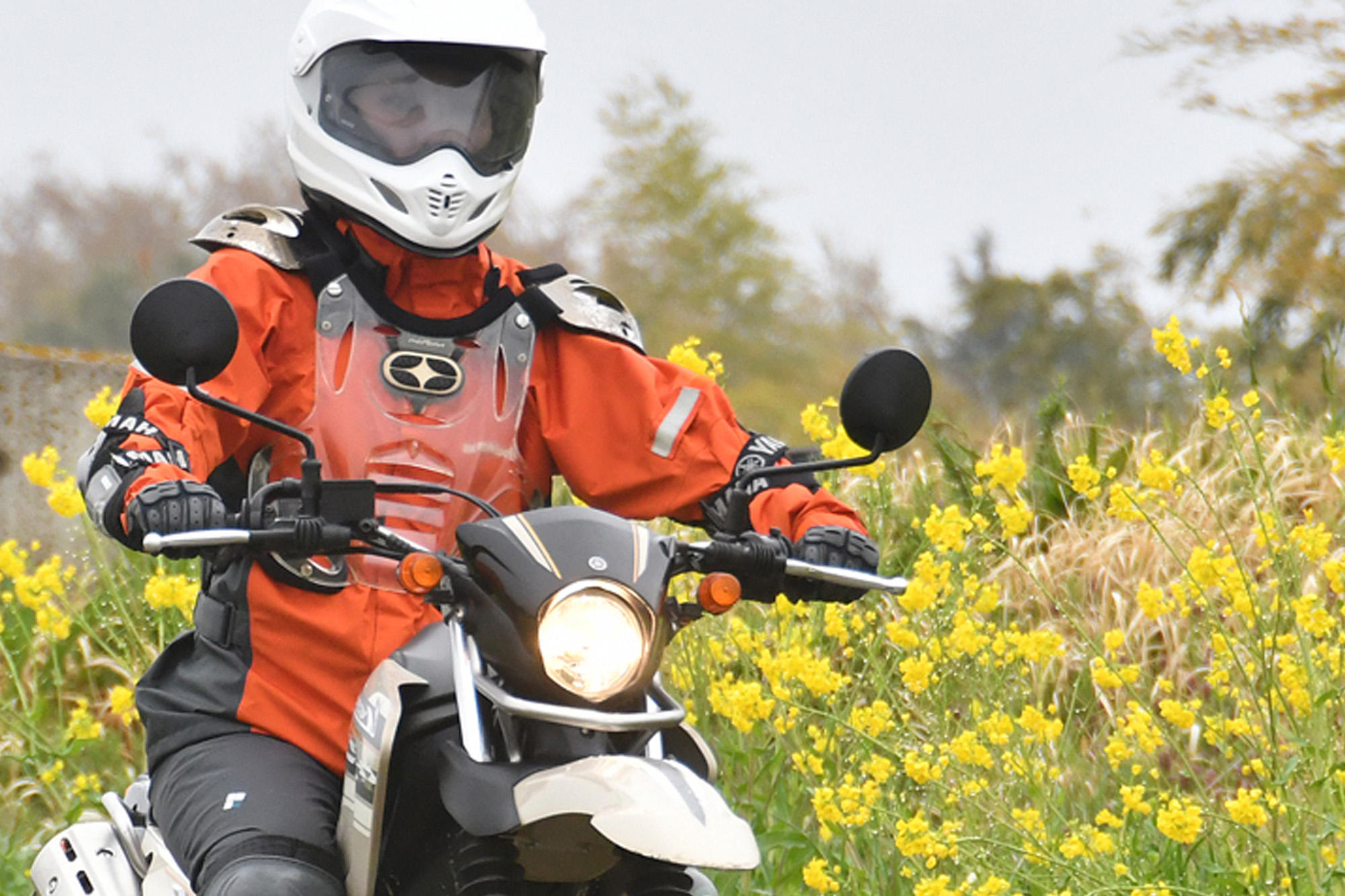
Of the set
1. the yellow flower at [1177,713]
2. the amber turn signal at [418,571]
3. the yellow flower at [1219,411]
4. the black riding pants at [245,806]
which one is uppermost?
the yellow flower at [1219,411]

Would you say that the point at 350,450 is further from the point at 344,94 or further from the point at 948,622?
the point at 948,622

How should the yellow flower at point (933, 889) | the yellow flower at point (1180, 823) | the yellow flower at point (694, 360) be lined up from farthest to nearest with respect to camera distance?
the yellow flower at point (694, 360)
the yellow flower at point (933, 889)
the yellow flower at point (1180, 823)

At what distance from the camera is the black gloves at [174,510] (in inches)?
86.0

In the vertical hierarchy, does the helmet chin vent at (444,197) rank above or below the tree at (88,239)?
above

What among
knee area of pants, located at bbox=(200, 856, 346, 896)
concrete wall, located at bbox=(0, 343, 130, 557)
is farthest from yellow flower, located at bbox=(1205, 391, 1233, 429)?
concrete wall, located at bbox=(0, 343, 130, 557)

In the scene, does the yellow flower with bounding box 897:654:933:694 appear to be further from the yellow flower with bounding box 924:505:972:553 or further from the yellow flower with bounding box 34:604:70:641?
the yellow flower with bounding box 34:604:70:641

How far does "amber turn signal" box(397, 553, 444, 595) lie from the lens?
216 cm

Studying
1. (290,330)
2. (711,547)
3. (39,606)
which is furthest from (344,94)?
(39,606)

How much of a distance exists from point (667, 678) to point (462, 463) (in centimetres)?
232

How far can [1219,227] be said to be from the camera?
42.7 ft

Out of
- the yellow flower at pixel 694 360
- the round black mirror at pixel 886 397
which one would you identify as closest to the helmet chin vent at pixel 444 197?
the round black mirror at pixel 886 397

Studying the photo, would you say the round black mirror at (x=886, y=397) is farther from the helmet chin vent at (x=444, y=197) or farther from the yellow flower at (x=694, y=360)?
the yellow flower at (x=694, y=360)

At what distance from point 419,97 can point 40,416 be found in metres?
5.09

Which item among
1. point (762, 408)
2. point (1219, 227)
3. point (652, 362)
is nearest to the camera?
point (652, 362)
